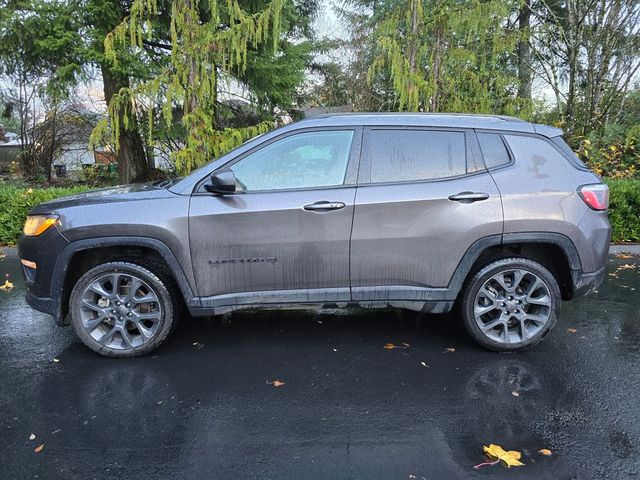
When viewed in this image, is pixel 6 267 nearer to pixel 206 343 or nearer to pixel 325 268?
pixel 206 343

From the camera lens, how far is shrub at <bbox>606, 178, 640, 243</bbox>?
6.52 metres

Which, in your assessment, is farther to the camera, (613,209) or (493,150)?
(613,209)

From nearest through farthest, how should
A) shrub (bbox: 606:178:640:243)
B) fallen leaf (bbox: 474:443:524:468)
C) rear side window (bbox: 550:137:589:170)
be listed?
fallen leaf (bbox: 474:443:524:468)
rear side window (bbox: 550:137:589:170)
shrub (bbox: 606:178:640:243)

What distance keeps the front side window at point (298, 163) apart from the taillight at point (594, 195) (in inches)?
70.5

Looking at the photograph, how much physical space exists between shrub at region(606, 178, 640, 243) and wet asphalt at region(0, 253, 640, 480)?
9.91 ft

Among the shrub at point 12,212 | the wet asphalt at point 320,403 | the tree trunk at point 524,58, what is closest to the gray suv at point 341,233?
the wet asphalt at point 320,403

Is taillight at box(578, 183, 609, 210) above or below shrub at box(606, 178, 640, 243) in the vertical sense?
above

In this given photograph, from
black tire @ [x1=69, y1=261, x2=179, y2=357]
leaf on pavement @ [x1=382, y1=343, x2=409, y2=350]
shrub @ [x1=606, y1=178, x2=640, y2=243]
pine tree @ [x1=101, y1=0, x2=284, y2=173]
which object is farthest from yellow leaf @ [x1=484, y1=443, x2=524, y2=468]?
pine tree @ [x1=101, y1=0, x2=284, y2=173]

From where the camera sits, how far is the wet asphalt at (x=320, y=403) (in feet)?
7.50

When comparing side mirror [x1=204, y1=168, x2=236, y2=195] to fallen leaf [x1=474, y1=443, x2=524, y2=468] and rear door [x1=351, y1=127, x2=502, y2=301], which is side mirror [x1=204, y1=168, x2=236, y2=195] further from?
fallen leaf [x1=474, y1=443, x2=524, y2=468]

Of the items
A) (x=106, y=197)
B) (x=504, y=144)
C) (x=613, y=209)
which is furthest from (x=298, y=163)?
(x=613, y=209)

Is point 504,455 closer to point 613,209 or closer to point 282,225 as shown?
point 282,225

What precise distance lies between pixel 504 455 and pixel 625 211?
5.73 metres

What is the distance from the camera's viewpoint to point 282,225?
3236 mm
